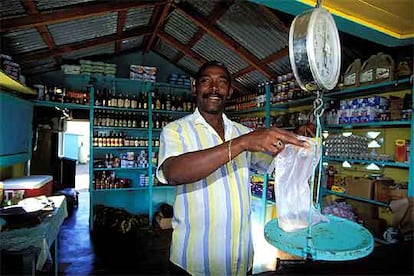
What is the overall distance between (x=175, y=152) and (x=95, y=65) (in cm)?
406

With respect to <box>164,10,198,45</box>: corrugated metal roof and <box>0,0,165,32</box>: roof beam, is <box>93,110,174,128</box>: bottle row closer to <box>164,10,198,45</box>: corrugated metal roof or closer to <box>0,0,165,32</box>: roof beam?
<box>164,10,198,45</box>: corrugated metal roof

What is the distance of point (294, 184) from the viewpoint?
106 centimetres

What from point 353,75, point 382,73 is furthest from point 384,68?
point 353,75

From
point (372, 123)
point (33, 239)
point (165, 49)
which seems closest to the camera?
point (33, 239)

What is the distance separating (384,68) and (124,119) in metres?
3.65

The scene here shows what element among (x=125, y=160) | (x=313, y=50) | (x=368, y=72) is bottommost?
(x=125, y=160)

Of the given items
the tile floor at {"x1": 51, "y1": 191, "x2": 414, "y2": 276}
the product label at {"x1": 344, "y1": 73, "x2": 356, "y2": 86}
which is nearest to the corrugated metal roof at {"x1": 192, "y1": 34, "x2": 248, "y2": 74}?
the product label at {"x1": 344, "y1": 73, "x2": 356, "y2": 86}

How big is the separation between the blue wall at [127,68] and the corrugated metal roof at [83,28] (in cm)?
102

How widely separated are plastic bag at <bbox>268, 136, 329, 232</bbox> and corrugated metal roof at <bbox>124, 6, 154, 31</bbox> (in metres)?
3.29

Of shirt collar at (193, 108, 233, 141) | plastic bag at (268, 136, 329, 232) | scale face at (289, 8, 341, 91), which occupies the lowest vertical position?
plastic bag at (268, 136, 329, 232)

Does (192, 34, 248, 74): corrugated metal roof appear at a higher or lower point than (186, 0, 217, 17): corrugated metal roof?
lower

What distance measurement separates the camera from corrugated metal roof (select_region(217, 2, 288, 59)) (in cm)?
322

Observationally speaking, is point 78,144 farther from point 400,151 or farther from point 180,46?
point 400,151

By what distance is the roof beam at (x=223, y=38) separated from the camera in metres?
3.65
